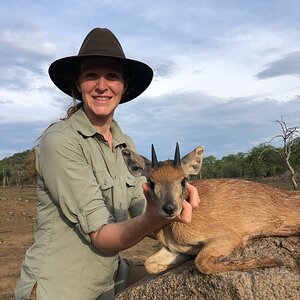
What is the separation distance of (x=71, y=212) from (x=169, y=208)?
3.58 ft

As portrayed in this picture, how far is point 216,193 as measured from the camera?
488 cm

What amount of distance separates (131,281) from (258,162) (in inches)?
1540

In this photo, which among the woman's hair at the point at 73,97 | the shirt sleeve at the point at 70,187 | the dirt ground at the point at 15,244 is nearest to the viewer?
the shirt sleeve at the point at 70,187

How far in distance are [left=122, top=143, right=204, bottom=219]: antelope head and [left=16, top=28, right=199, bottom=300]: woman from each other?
0.39 feet

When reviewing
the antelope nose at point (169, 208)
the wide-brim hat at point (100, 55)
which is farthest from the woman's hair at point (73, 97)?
the antelope nose at point (169, 208)

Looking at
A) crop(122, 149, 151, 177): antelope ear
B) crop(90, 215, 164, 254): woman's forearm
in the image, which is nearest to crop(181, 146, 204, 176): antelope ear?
crop(122, 149, 151, 177): antelope ear

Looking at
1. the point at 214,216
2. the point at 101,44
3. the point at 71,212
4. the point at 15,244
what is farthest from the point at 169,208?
the point at 15,244

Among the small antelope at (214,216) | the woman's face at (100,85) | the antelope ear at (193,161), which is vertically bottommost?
the small antelope at (214,216)

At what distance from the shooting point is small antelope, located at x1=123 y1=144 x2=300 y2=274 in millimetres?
4281

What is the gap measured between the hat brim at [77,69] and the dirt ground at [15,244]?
6185 mm

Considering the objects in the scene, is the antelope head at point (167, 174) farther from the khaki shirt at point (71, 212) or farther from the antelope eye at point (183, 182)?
the khaki shirt at point (71, 212)

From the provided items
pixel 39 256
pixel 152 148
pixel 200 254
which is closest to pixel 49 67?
pixel 152 148

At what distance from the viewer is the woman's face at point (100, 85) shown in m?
4.97

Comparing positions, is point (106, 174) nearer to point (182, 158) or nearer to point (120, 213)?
point (120, 213)
